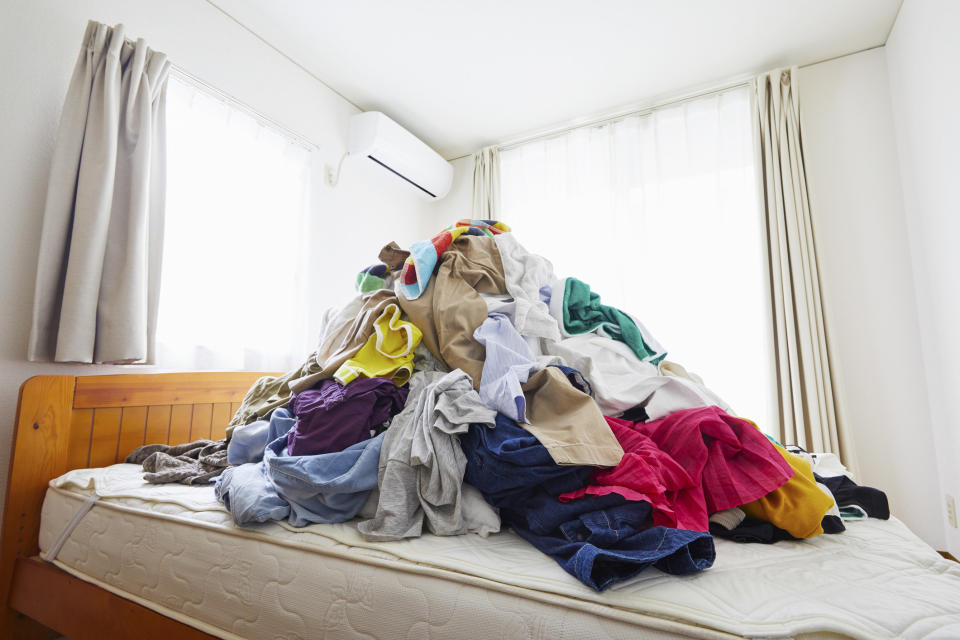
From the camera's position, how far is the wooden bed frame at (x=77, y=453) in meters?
1.06

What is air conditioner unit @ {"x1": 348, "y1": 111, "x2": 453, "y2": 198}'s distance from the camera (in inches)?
109

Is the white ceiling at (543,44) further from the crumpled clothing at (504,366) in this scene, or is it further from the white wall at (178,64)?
the crumpled clothing at (504,366)

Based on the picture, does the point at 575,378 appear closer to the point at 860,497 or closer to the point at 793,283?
the point at 860,497

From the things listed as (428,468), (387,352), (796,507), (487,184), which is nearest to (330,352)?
(387,352)

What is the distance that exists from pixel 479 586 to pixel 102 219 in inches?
64.3

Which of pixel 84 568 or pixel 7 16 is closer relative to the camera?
pixel 84 568

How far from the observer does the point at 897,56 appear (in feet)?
7.21

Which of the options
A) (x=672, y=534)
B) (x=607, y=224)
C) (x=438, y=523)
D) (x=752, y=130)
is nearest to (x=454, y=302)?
(x=438, y=523)

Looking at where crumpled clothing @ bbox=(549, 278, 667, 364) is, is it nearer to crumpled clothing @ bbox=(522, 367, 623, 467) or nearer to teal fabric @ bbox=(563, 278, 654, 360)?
teal fabric @ bbox=(563, 278, 654, 360)

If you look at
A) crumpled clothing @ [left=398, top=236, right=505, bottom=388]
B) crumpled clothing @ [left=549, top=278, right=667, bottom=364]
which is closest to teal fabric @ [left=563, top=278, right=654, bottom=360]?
crumpled clothing @ [left=549, top=278, right=667, bottom=364]

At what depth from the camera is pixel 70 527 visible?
3.88ft

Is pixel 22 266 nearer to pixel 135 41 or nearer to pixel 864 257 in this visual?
pixel 135 41

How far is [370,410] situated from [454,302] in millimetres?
335

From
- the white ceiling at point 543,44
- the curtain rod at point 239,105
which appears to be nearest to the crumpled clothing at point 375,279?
the curtain rod at point 239,105
